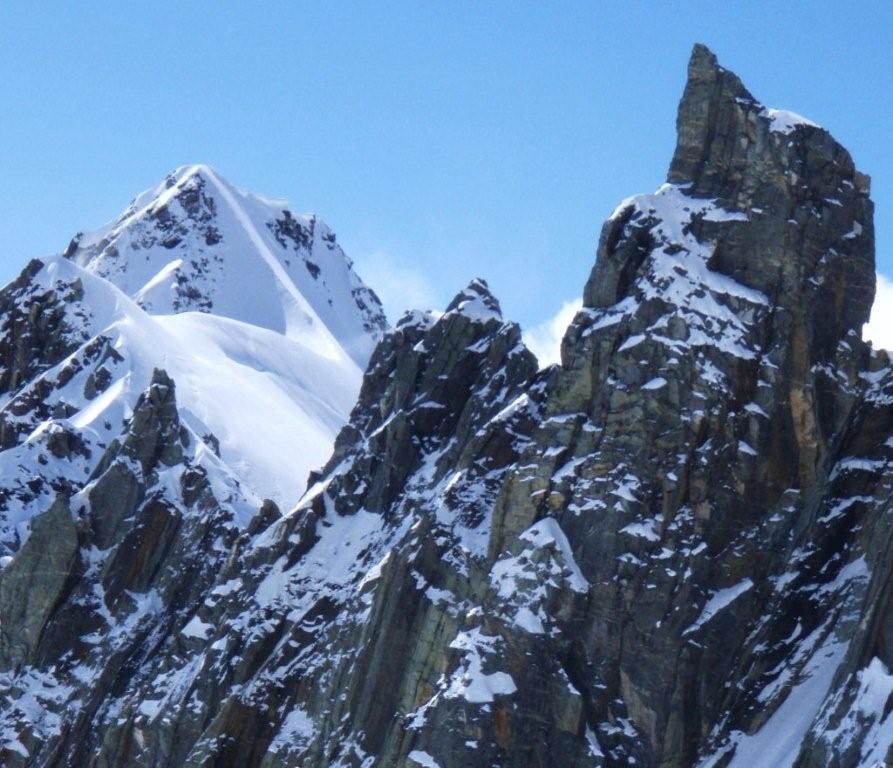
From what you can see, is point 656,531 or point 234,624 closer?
point 656,531

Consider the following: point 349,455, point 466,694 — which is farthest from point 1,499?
point 466,694

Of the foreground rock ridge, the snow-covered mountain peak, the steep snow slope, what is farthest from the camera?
the steep snow slope

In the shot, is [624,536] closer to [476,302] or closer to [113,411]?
[476,302]

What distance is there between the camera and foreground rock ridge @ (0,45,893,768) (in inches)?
3533

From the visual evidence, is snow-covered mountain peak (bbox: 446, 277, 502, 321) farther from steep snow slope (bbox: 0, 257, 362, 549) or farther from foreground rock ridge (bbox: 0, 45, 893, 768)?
steep snow slope (bbox: 0, 257, 362, 549)

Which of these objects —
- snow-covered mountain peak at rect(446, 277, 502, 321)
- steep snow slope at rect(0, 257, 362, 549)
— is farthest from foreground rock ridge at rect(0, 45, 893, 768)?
steep snow slope at rect(0, 257, 362, 549)

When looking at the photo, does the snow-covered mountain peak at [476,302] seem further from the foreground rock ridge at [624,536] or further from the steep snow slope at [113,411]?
the steep snow slope at [113,411]

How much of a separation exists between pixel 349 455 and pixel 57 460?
123 feet

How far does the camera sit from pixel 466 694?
89.9 metres

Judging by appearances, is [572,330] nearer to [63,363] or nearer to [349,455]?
[349,455]

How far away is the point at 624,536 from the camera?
3639 inches

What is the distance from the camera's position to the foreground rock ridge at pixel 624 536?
3533 inches

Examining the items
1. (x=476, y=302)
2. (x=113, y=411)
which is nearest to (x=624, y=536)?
(x=476, y=302)

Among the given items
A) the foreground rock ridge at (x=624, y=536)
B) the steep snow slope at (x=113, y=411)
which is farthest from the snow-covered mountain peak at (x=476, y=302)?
the steep snow slope at (x=113, y=411)
